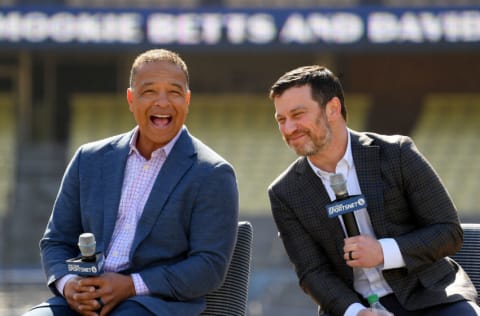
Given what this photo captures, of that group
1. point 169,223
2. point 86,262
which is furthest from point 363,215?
point 86,262

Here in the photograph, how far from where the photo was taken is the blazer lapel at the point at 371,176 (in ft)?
12.8

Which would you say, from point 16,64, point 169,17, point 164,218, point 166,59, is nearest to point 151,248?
point 164,218

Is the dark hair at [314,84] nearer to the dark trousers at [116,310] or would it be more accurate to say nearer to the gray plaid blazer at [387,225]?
the gray plaid blazer at [387,225]

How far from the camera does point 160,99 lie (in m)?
4.03

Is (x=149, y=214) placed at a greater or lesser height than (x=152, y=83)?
lesser

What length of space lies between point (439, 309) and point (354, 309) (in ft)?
1.14

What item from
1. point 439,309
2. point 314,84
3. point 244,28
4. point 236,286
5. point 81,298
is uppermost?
point 244,28

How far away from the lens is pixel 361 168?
155 inches

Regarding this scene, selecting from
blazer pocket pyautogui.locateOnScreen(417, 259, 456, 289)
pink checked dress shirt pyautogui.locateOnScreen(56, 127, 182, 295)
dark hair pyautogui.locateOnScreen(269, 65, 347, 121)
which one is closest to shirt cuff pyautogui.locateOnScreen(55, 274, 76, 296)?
pink checked dress shirt pyautogui.locateOnScreen(56, 127, 182, 295)

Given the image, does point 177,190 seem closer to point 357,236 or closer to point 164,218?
point 164,218

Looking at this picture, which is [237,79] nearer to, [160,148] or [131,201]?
[160,148]

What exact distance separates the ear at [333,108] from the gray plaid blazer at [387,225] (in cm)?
17

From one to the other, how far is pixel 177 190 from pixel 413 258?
100 cm

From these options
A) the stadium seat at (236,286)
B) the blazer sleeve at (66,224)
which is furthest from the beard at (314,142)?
the blazer sleeve at (66,224)
